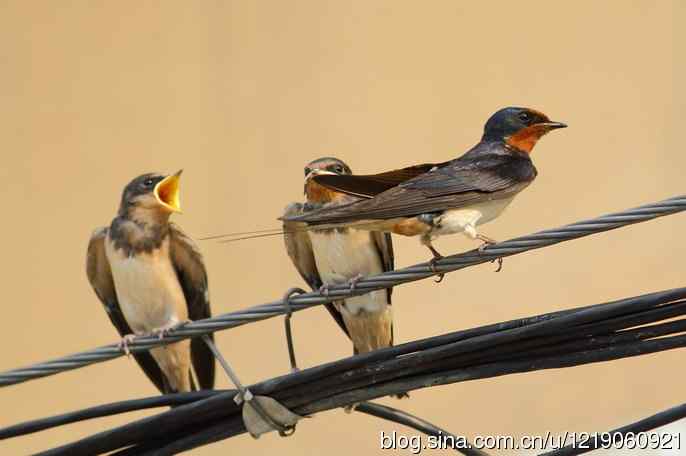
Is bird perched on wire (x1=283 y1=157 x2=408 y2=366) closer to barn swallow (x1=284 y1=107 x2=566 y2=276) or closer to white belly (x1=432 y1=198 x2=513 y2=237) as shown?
barn swallow (x1=284 y1=107 x2=566 y2=276)

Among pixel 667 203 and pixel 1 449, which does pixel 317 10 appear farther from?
pixel 667 203

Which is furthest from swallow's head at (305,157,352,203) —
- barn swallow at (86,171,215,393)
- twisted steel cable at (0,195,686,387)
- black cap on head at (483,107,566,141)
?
twisted steel cable at (0,195,686,387)

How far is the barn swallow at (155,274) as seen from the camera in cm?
513

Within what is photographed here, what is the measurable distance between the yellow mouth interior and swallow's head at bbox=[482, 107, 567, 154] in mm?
1215

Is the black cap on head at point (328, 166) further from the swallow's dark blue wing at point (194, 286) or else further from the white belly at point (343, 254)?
the swallow's dark blue wing at point (194, 286)

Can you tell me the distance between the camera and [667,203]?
3062 mm

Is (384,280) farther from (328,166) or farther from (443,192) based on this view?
(328,166)

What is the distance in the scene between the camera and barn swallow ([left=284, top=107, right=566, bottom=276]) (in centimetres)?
372

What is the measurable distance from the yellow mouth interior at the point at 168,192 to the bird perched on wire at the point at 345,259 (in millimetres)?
357

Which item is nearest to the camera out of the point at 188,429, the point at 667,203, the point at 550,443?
the point at 667,203

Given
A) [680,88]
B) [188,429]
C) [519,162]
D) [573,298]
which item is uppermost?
[680,88]

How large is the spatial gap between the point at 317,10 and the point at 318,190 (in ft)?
10.9

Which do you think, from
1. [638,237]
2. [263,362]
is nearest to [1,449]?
[263,362]

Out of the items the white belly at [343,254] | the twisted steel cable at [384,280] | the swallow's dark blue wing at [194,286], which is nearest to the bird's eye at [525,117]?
the twisted steel cable at [384,280]
